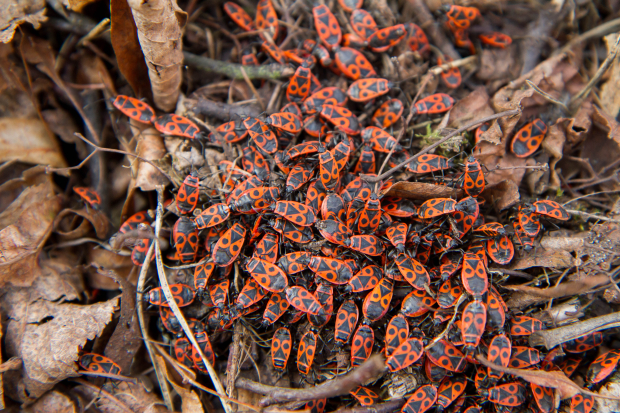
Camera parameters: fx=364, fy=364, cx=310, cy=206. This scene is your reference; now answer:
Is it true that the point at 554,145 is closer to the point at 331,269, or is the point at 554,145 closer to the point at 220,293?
the point at 331,269

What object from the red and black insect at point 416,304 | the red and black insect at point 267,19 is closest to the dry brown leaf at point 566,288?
the red and black insect at point 416,304

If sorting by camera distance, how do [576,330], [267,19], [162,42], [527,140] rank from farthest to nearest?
1. [267,19]
2. [527,140]
3. [162,42]
4. [576,330]

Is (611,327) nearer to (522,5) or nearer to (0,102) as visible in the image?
(522,5)

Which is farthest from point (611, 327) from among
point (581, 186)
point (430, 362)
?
point (430, 362)

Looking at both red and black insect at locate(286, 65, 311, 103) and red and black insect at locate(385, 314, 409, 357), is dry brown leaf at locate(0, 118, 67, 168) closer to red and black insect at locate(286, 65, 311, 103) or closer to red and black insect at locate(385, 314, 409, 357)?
red and black insect at locate(286, 65, 311, 103)

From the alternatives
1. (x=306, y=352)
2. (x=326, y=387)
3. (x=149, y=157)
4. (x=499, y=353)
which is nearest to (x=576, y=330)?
(x=499, y=353)
